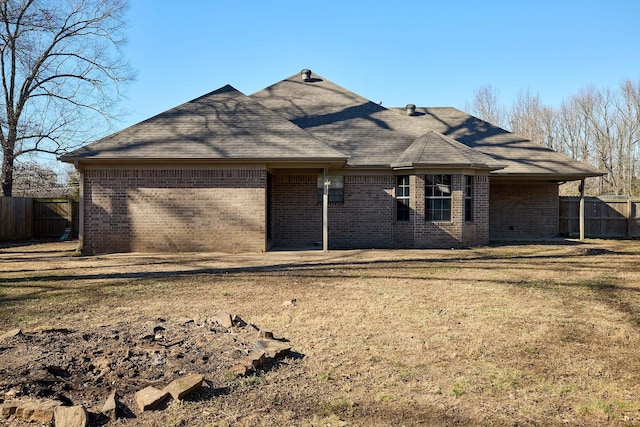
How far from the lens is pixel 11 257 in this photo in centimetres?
1323

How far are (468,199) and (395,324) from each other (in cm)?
1100

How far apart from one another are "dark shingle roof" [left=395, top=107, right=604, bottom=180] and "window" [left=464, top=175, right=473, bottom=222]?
217cm

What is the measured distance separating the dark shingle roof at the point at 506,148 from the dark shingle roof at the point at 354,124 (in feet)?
6.80

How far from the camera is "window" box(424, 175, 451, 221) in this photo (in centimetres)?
1533

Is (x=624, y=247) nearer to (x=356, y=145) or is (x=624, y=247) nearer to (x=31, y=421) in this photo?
(x=356, y=145)

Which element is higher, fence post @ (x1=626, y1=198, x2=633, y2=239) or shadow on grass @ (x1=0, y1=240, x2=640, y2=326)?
fence post @ (x1=626, y1=198, x2=633, y2=239)

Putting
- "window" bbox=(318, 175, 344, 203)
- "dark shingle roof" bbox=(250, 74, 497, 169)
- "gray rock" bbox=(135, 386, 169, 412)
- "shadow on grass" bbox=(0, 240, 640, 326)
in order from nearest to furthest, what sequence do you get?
"gray rock" bbox=(135, 386, 169, 412), "shadow on grass" bbox=(0, 240, 640, 326), "dark shingle roof" bbox=(250, 74, 497, 169), "window" bbox=(318, 175, 344, 203)

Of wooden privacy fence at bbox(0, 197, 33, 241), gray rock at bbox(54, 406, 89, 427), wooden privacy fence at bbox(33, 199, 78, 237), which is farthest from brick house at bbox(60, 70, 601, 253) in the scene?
gray rock at bbox(54, 406, 89, 427)

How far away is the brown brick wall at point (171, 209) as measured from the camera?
1378 centimetres

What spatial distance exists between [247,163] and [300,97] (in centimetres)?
732

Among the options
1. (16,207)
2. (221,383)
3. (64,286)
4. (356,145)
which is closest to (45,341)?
(221,383)

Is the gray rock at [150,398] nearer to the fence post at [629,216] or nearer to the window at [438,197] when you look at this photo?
the window at [438,197]

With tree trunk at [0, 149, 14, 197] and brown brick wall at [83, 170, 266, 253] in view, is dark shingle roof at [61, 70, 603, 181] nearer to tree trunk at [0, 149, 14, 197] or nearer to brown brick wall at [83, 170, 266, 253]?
brown brick wall at [83, 170, 266, 253]

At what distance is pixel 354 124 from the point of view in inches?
703
